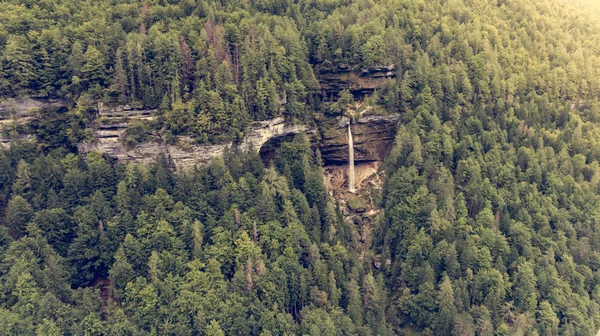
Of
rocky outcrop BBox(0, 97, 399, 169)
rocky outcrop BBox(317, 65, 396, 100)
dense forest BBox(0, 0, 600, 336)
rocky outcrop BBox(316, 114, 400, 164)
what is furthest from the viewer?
rocky outcrop BBox(317, 65, 396, 100)

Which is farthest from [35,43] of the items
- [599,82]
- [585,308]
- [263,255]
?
[599,82]

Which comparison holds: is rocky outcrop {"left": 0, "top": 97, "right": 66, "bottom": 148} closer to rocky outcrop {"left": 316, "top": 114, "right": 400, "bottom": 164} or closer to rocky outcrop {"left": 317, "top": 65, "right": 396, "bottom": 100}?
rocky outcrop {"left": 316, "top": 114, "right": 400, "bottom": 164}

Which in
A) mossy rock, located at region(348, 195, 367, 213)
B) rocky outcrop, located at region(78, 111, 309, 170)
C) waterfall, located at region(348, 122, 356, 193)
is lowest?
mossy rock, located at region(348, 195, 367, 213)

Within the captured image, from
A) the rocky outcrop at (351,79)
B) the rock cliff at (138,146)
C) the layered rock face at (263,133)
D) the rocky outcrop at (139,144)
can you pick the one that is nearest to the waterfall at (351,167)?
the layered rock face at (263,133)

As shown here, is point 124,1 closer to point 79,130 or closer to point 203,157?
point 79,130

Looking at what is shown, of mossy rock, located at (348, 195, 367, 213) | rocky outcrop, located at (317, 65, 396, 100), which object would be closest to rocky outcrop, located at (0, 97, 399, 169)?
rocky outcrop, located at (317, 65, 396, 100)
